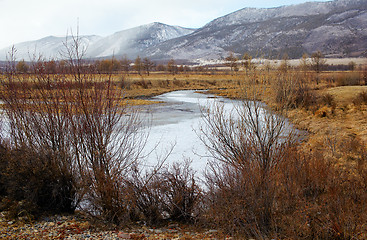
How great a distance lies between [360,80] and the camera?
3425cm

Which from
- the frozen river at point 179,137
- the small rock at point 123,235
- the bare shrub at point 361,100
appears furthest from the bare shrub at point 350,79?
the small rock at point 123,235

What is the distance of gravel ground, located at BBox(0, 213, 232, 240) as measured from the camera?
5.43 metres

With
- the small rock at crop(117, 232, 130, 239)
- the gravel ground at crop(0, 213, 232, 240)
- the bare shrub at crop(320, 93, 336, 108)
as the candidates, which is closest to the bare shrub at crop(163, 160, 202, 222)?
the gravel ground at crop(0, 213, 232, 240)

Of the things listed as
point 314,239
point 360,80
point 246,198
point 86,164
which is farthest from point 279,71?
point 360,80

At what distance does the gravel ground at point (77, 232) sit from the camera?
5.43m

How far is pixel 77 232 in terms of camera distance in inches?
223

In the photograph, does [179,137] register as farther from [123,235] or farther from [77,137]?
[123,235]

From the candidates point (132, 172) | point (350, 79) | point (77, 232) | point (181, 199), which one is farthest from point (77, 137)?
point (350, 79)

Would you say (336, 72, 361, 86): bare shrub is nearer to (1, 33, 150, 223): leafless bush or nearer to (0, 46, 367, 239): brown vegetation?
(0, 46, 367, 239): brown vegetation

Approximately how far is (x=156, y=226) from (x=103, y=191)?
1.36 meters

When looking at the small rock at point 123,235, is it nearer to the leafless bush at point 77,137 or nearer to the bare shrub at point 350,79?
the leafless bush at point 77,137

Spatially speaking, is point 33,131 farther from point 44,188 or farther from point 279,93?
point 279,93

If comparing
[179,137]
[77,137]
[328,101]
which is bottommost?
[179,137]

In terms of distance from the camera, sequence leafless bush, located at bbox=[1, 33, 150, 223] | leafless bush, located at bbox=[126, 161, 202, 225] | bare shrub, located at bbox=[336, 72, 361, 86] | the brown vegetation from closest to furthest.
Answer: the brown vegetation
leafless bush, located at bbox=[1, 33, 150, 223]
leafless bush, located at bbox=[126, 161, 202, 225]
bare shrub, located at bbox=[336, 72, 361, 86]
